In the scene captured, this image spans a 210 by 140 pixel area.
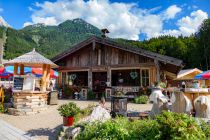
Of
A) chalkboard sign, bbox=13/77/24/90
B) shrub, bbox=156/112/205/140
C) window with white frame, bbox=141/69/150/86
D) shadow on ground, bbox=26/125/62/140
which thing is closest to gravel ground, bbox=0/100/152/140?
shadow on ground, bbox=26/125/62/140

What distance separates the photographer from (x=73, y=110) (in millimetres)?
8398

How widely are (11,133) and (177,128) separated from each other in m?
6.22

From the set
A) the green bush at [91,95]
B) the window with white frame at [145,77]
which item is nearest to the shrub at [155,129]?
the window with white frame at [145,77]

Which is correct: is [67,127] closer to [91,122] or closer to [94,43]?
[91,122]

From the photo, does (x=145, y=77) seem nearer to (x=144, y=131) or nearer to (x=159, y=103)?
(x=159, y=103)

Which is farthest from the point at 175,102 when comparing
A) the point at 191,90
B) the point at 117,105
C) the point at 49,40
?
the point at 49,40

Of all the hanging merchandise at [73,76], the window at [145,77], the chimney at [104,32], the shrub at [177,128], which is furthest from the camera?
the hanging merchandise at [73,76]

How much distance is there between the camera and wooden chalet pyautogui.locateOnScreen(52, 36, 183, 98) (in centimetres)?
1794

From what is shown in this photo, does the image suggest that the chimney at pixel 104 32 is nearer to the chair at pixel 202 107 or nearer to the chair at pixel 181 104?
the chair at pixel 181 104

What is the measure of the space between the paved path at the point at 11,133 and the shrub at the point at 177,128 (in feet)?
15.7

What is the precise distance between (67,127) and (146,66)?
37.0 feet

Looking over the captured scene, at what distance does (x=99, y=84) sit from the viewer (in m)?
22.0

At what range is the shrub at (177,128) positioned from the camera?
491 centimetres

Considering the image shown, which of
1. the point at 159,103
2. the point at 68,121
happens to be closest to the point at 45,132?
the point at 68,121
